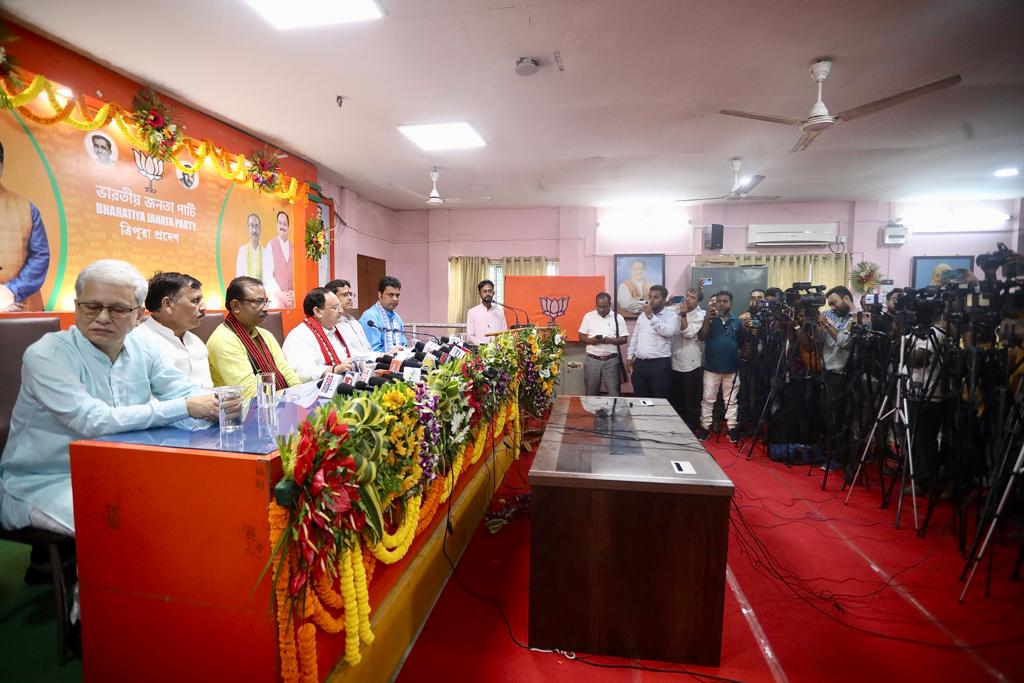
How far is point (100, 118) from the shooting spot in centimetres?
318

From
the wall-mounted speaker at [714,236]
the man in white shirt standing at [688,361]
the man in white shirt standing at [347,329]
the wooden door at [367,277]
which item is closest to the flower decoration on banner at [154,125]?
the man in white shirt standing at [347,329]

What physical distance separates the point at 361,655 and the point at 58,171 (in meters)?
3.56

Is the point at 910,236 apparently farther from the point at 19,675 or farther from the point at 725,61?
the point at 19,675

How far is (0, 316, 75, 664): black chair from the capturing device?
163cm

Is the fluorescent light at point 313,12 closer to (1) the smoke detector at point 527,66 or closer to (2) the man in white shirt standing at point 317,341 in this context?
(1) the smoke detector at point 527,66

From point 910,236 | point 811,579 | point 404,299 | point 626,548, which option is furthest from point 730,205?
point 626,548

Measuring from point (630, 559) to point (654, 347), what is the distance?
11.8ft

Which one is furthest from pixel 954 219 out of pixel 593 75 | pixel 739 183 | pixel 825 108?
pixel 593 75

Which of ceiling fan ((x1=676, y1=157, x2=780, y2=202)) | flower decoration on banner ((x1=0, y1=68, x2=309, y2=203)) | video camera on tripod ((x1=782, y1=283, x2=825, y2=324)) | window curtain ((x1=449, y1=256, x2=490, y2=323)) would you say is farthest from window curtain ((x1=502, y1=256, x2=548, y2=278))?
video camera on tripod ((x1=782, y1=283, x2=825, y2=324))

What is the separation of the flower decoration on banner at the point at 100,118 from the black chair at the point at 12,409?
1.24 m

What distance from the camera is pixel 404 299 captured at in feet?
28.6

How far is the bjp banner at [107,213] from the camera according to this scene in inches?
112

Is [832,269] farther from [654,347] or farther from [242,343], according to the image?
[242,343]

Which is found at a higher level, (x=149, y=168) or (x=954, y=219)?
(x=954, y=219)
